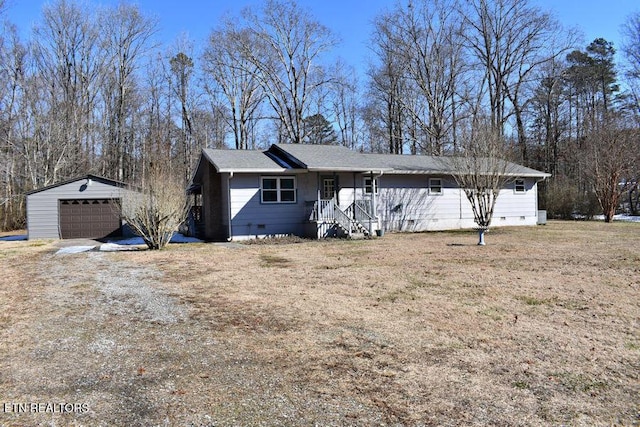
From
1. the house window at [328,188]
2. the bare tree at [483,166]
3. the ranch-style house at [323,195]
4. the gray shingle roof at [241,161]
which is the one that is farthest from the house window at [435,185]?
the gray shingle roof at [241,161]

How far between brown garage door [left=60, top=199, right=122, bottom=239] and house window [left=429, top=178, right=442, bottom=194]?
1492 cm

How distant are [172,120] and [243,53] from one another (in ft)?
27.7

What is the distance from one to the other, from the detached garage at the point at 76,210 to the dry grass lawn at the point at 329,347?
1213 cm

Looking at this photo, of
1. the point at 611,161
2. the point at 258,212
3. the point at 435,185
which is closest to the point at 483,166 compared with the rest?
the point at 435,185

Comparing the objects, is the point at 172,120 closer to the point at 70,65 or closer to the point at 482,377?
the point at 70,65

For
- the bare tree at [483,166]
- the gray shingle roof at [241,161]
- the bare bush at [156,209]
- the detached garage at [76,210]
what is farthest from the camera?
the detached garage at [76,210]

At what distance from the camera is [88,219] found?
20297 millimetres

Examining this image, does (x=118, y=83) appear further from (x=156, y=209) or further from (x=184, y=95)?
(x=156, y=209)

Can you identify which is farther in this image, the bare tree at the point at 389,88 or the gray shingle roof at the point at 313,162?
the bare tree at the point at 389,88

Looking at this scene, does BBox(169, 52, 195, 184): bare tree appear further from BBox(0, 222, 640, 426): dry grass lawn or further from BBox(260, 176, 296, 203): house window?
BBox(0, 222, 640, 426): dry grass lawn

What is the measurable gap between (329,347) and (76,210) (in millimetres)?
19716

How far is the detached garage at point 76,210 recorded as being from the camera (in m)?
19.5

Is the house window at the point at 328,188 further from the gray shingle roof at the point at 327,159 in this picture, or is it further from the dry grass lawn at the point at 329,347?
the dry grass lawn at the point at 329,347

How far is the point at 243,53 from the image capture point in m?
31.0
